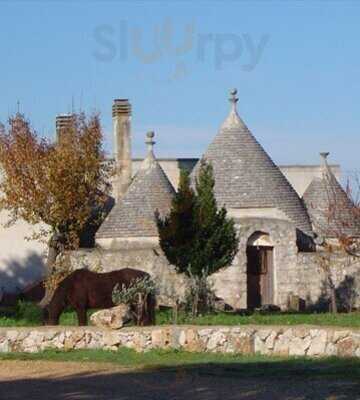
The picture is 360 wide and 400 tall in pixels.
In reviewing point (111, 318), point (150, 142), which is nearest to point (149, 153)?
point (150, 142)

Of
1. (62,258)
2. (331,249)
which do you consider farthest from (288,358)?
(62,258)

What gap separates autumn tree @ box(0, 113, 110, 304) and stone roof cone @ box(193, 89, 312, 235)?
3855 mm

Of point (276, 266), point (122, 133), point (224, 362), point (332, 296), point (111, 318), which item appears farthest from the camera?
point (122, 133)

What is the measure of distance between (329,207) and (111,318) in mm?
18003

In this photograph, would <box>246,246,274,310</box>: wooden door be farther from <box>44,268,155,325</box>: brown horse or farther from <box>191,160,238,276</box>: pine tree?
<box>44,268,155,325</box>: brown horse

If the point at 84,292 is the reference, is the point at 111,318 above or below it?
below

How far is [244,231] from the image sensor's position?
40.9m

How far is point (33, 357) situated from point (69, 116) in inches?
888

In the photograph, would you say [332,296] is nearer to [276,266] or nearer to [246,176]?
[276,266]

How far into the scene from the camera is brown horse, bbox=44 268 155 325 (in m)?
28.9

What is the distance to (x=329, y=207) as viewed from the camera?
138 feet

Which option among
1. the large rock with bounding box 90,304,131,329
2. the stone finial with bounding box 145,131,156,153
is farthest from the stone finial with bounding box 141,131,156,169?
the large rock with bounding box 90,304,131,329

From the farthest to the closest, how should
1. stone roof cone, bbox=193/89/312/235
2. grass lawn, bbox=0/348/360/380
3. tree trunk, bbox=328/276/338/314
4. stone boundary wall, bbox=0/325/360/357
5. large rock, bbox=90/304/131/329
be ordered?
stone roof cone, bbox=193/89/312/235
tree trunk, bbox=328/276/338/314
large rock, bbox=90/304/131/329
stone boundary wall, bbox=0/325/360/357
grass lawn, bbox=0/348/360/380

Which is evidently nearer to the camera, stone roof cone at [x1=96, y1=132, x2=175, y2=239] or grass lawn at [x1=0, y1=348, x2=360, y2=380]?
grass lawn at [x1=0, y1=348, x2=360, y2=380]
